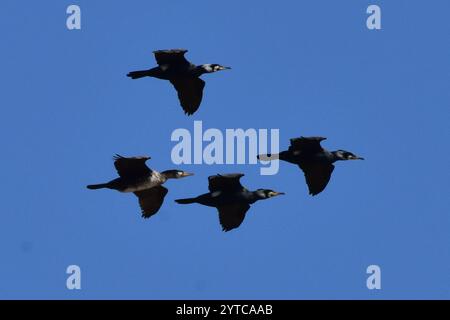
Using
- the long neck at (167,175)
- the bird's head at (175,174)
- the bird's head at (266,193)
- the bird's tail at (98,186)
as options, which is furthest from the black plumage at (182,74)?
the bird's tail at (98,186)

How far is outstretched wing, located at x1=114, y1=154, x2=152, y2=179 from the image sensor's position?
3259 centimetres

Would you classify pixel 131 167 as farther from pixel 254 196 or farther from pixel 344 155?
pixel 344 155

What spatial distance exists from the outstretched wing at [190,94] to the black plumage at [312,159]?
6.33 ft

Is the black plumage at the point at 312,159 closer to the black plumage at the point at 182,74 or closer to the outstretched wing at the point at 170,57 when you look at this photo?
the black plumage at the point at 182,74

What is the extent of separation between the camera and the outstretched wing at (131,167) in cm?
3259

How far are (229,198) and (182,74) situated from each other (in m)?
3.05

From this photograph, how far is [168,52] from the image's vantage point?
112 ft

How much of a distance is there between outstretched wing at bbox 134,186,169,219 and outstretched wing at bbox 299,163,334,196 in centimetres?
327

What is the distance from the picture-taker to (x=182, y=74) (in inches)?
1368

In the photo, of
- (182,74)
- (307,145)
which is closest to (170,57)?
(182,74)
